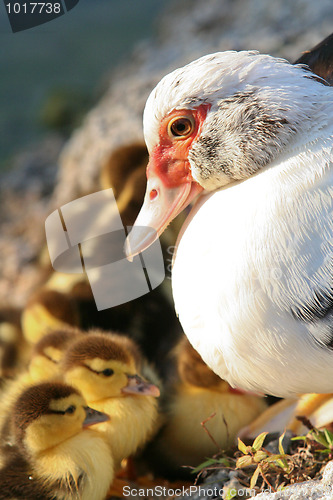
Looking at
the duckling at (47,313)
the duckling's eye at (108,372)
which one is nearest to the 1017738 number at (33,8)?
the duckling at (47,313)

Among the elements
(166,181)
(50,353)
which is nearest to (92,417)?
(50,353)

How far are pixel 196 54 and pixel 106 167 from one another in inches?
19.8

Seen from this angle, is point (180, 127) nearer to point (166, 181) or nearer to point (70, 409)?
point (166, 181)

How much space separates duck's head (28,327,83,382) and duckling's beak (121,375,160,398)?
21 cm

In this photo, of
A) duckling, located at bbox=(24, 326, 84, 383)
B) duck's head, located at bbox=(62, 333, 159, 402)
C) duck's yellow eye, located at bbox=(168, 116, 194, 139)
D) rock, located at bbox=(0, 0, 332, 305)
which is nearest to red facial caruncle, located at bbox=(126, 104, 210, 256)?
duck's yellow eye, located at bbox=(168, 116, 194, 139)

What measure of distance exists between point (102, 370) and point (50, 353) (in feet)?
0.68

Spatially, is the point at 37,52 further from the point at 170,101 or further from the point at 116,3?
the point at 170,101

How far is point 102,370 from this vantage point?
168 cm

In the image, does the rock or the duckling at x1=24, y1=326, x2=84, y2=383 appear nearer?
the duckling at x1=24, y1=326, x2=84, y2=383

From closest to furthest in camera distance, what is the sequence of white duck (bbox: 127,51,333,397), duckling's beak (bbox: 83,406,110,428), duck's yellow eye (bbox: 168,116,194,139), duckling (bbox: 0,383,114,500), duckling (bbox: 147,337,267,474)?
1. white duck (bbox: 127,51,333,397)
2. duck's yellow eye (bbox: 168,116,194,139)
3. duckling (bbox: 0,383,114,500)
4. duckling's beak (bbox: 83,406,110,428)
5. duckling (bbox: 147,337,267,474)

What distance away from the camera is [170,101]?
4.33 feet

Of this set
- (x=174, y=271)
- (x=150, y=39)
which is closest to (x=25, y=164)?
(x=150, y=39)

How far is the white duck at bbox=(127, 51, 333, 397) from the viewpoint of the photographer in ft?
3.92

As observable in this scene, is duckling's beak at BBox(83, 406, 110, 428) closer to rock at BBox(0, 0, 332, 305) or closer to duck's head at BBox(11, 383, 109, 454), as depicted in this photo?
duck's head at BBox(11, 383, 109, 454)
